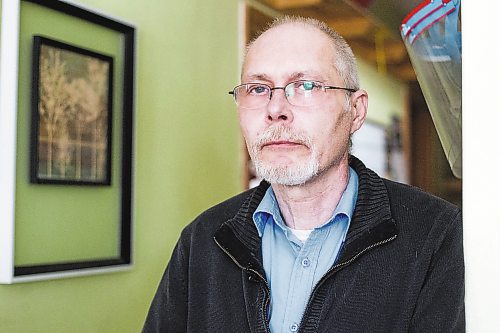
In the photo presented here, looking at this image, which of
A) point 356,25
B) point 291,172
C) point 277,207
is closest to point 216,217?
point 277,207

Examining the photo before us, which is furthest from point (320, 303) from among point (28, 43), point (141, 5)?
point (141, 5)

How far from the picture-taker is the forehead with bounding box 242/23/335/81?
56.8 inches

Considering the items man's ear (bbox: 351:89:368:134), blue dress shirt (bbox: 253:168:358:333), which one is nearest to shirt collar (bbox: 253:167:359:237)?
blue dress shirt (bbox: 253:168:358:333)

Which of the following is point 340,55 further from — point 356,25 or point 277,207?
point 356,25

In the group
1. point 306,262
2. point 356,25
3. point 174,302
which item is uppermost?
point 356,25

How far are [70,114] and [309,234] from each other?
619 mm

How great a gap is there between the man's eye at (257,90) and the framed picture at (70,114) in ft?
1.49

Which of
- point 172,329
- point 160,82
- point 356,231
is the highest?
point 160,82

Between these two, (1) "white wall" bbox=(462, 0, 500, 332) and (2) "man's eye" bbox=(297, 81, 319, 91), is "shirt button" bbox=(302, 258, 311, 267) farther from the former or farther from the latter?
(1) "white wall" bbox=(462, 0, 500, 332)

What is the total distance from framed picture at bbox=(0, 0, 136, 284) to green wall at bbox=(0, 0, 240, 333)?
0.19 feet

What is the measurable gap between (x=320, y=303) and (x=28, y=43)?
32.5 inches

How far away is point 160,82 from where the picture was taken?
2.05 meters

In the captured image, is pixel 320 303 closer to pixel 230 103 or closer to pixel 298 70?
pixel 298 70

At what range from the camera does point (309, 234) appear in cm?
148
